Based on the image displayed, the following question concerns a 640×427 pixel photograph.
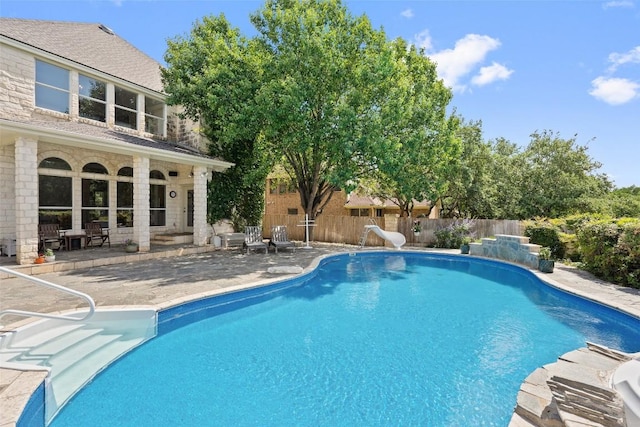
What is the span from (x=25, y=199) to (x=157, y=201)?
20.8 feet

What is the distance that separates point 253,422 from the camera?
3459 mm

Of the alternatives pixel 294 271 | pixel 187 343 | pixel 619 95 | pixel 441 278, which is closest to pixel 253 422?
pixel 187 343

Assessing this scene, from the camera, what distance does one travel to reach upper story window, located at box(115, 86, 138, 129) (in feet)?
43.7

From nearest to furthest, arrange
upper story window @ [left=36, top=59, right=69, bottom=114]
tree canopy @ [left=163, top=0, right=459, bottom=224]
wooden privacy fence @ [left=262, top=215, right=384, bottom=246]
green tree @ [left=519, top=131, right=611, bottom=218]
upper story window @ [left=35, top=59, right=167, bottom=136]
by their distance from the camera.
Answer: upper story window @ [left=36, top=59, right=69, bottom=114] < upper story window @ [left=35, top=59, right=167, bottom=136] < tree canopy @ [left=163, top=0, right=459, bottom=224] < wooden privacy fence @ [left=262, top=215, right=384, bottom=246] < green tree @ [left=519, top=131, right=611, bottom=218]

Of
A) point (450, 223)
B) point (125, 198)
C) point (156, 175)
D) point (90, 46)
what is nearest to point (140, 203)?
point (125, 198)

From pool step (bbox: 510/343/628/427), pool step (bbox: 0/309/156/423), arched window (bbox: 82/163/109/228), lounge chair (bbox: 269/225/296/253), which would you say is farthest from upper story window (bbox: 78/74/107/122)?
pool step (bbox: 510/343/628/427)

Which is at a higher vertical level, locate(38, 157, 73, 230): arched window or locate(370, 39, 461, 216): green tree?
locate(370, 39, 461, 216): green tree

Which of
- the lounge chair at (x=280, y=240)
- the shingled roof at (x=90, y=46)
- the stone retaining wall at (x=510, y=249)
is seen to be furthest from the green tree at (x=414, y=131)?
the shingled roof at (x=90, y=46)

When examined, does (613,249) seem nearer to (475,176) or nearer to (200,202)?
(475,176)

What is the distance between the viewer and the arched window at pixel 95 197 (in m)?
12.2

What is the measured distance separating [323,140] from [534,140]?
2180 cm

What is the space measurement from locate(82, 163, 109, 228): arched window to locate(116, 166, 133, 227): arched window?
0.49 metres

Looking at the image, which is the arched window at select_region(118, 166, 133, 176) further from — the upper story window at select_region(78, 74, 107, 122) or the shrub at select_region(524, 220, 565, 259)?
the shrub at select_region(524, 220, 565, 259)

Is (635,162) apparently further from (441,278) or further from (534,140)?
(441,278)
